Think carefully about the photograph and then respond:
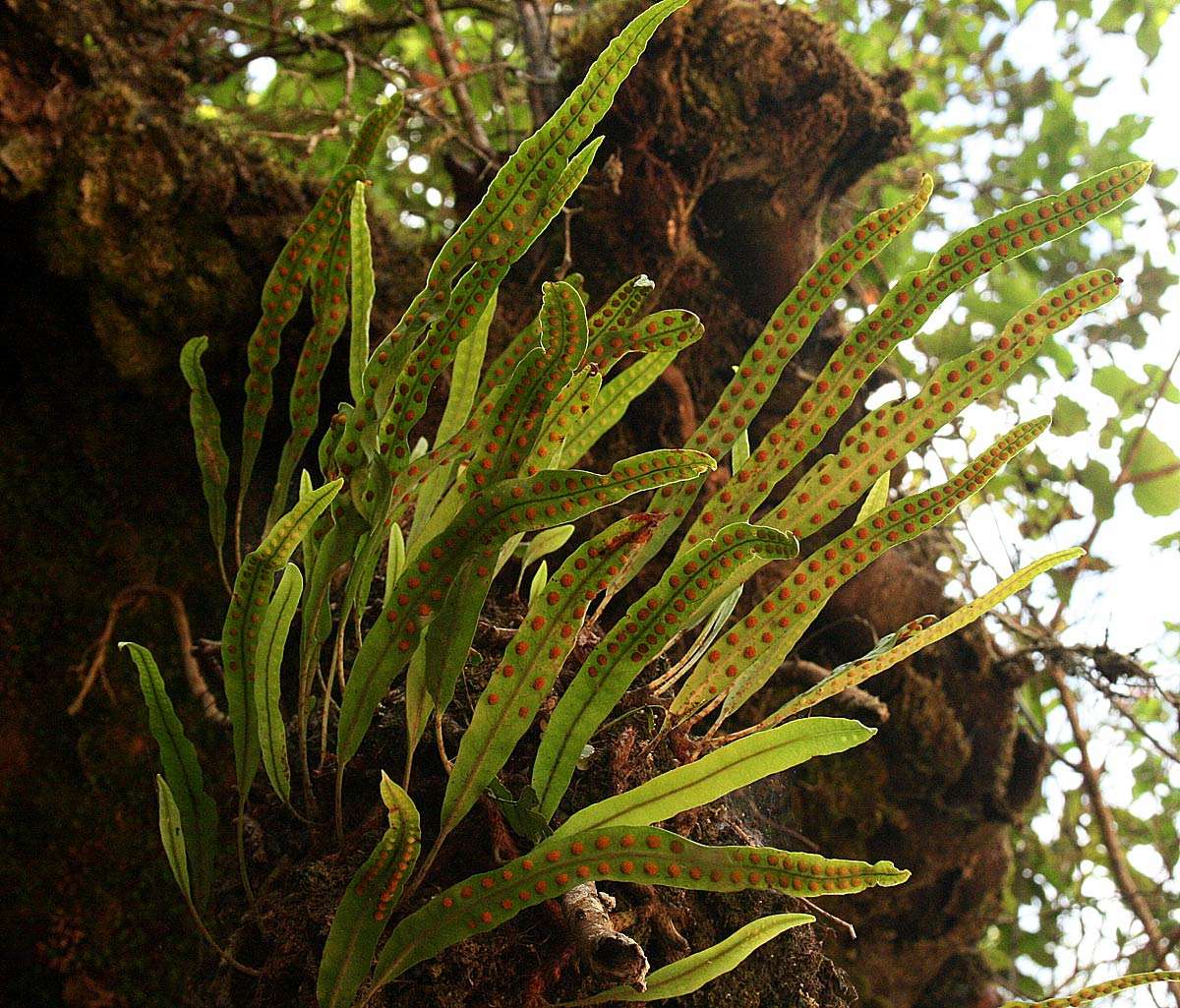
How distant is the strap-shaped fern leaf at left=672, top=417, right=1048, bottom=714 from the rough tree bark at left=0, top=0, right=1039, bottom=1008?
14.7 inches

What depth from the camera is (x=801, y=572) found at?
94 cm

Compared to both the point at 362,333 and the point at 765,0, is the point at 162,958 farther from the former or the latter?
the point at 765,0

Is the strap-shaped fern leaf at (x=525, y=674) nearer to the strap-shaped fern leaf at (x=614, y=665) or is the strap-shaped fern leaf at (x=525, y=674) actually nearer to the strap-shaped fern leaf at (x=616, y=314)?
the strap-shaped fern leaf at (x=614, y=665)

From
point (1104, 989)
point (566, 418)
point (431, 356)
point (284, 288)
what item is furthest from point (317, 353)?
point (1104, 989)

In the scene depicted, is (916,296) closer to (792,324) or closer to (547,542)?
→ (792,324)

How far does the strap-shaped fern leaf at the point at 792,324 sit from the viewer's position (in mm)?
992

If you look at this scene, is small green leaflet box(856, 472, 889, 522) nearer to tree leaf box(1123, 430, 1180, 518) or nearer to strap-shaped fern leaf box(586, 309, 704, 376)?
strap-shaped fern leaf box(586, 309, 704, 376)

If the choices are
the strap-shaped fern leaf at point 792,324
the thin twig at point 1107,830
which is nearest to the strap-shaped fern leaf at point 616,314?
the strap-shaped fern leaf at point 792,324

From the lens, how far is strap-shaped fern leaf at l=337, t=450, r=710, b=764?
30.1 inches

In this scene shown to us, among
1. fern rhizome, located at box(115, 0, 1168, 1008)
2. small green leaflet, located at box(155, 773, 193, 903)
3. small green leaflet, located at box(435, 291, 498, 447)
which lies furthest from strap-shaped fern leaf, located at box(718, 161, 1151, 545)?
small green leaflet, located at box(155, 773, 193, 903)

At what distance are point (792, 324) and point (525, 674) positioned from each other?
51 centimetres

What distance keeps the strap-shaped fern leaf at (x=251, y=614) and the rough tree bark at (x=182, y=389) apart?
0.71 metres

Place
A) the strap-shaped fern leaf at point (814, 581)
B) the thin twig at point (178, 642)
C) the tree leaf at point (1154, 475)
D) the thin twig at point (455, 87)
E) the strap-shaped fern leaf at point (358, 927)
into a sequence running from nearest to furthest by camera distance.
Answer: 1. the strap-shaped fern leaf at point (358, 927)
2. the strap-shaped fern leaf at point (814, 581)
3. the thin twig at point (178, 642)
4. the tree leaf at point (1154, 475)
5. the thin twig at point (455, 87)

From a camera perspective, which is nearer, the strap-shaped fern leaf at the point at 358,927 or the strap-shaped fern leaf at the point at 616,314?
the strap-shaped fern leaf at the point at 358,927
